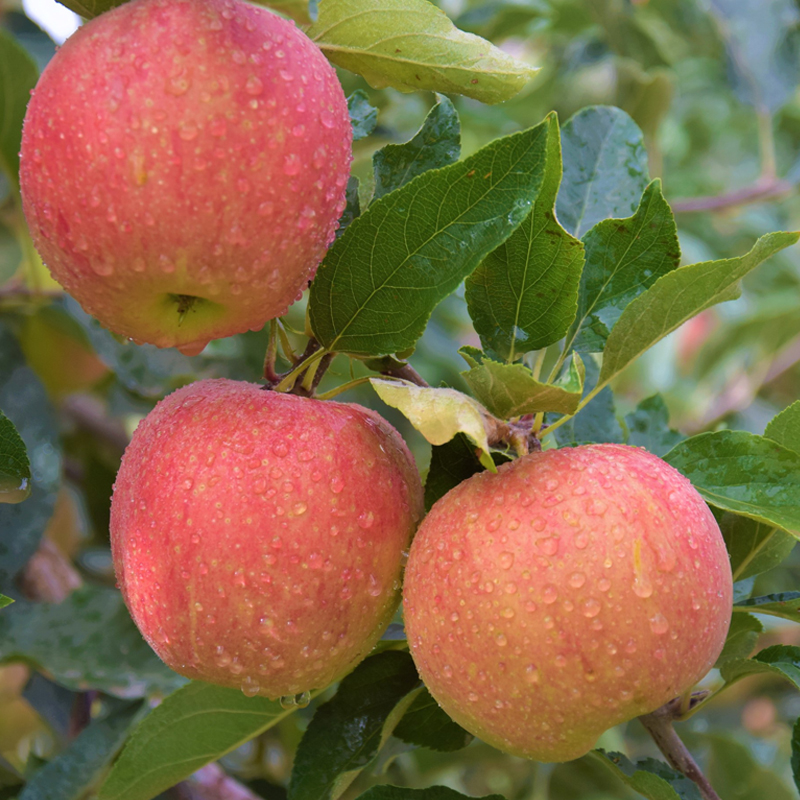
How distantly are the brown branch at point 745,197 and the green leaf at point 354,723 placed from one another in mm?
1489

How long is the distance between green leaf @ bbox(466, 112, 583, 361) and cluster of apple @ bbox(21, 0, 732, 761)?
0.43ft

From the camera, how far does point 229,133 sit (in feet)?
1.80

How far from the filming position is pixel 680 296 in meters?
0.69

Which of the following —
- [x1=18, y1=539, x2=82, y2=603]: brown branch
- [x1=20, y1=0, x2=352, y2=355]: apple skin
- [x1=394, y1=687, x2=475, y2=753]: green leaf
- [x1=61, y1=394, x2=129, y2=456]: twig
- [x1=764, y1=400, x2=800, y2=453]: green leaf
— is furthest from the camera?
[x1=61, y1=394, x2=129, y2=456]: twig

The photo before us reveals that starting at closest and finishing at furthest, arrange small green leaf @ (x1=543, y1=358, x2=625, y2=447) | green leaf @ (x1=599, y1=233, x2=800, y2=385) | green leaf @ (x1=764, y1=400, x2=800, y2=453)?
1. green leaf @ (x1=599, y1=233, x2=800, y2=385)
2. green leaf @ (x1=764, y1=400, x2=800, y2=453)
3. small green leaf @ (x1=543, y1=358, x2=625, y2=447)

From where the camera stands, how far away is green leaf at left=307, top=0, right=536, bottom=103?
69 centimetres

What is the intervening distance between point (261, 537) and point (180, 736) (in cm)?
37

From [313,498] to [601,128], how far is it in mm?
581

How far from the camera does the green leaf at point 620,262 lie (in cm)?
74

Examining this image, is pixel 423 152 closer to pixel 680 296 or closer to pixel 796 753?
pixel 680 296

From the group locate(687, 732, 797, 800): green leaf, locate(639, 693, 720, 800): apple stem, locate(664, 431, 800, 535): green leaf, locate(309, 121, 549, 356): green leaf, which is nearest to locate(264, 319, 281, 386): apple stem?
locate(309, 121, 549, 356): green leaf

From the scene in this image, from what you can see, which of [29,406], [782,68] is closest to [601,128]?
[29,406]

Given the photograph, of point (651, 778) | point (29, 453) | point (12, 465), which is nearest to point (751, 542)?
point (651, 778)

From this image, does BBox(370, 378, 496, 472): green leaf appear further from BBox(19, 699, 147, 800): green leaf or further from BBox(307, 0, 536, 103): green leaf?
BBox(19, 699, 147, 800): green leaf
